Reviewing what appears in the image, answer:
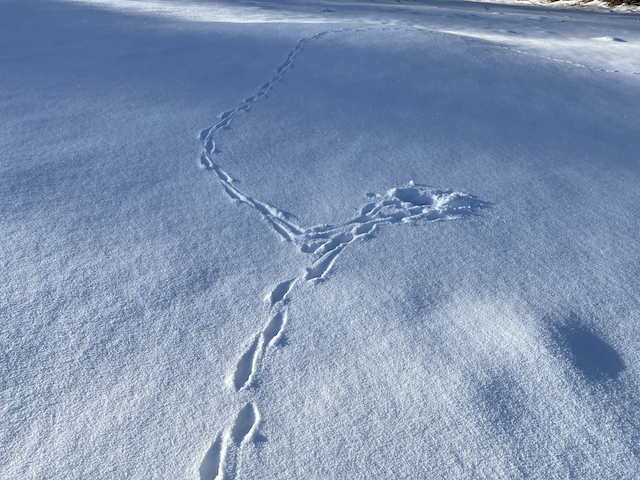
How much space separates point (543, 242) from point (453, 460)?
48.6 inches

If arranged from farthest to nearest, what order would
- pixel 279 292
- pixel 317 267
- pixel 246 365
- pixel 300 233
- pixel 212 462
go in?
pixel 300 233 → pixel 317 267 → pixel 279 292 → pixel 246 365 → pixel 212 462

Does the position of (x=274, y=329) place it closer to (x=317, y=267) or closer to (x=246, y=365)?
(x=246, y=365)

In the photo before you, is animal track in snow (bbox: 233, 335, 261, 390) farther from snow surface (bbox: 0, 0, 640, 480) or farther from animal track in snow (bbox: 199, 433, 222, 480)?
animal track in snow (bbox: 199, 433, 222, 480)

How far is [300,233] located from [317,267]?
0.82 ft

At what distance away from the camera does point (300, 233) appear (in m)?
2.36

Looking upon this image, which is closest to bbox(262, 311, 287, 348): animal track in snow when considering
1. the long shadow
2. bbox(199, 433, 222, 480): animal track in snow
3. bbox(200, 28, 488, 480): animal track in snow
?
bbox(200, 28, 488, 480): animal track in snow

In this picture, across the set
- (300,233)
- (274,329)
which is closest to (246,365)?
(274,329)

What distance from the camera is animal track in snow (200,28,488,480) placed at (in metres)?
1.58

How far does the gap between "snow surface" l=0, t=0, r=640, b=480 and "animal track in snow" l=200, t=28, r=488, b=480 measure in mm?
12

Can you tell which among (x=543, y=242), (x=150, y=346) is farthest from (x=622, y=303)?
(x=150, y=346)

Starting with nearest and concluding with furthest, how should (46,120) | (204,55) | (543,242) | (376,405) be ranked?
1. (376,405)
2. (543,242)
3. (46,120)
4. (204,55)

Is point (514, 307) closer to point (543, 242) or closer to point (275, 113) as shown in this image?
point (543, 242)

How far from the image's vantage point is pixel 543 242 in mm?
2320

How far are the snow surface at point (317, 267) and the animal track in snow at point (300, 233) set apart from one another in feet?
0.04
